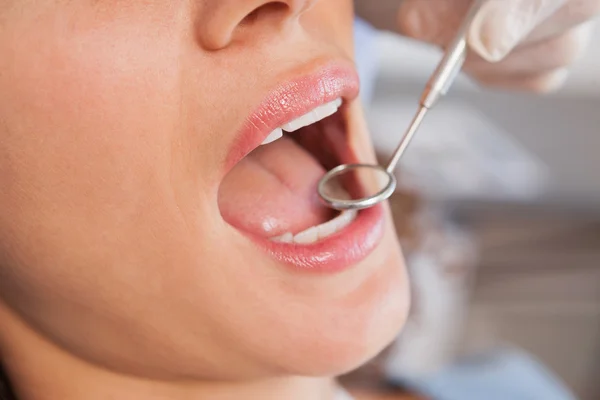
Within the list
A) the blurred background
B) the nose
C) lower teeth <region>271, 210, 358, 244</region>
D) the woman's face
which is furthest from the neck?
the blurred background

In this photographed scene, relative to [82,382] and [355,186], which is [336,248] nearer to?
[355,186]

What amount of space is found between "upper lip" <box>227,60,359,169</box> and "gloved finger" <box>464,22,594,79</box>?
0.83 ft

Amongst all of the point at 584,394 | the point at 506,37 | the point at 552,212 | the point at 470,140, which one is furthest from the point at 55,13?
the point at 584,394

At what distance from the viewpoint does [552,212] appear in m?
1.87

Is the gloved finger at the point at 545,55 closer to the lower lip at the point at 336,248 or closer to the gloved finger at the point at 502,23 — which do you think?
the gloved finger at the point at 502,23

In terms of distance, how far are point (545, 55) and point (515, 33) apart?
12 centimetres

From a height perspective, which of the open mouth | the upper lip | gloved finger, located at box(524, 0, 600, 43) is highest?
the upper lip

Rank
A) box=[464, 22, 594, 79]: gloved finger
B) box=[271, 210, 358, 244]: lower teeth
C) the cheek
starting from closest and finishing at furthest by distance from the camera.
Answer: the cheek
box=[271, 210, 358, 244]: lower teeth
box=[464, 22, 594, 79]: gloved finger

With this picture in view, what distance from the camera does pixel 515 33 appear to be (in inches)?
26.6

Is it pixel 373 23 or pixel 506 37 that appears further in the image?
pixel 373 23

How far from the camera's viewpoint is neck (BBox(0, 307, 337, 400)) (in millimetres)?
634

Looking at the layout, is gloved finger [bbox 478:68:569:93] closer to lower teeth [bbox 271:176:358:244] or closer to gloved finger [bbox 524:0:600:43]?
gloved finger [bbox 524:0:600:43]

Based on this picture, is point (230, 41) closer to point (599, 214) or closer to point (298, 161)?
point (298, 161)

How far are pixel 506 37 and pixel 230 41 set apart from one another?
256 millimetres
